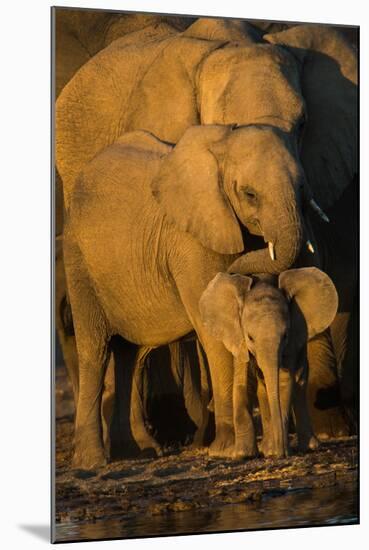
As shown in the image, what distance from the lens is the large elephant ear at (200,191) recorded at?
916 cm

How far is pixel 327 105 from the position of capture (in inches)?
378

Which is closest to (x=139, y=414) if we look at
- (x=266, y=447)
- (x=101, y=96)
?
(x=266, y=447)

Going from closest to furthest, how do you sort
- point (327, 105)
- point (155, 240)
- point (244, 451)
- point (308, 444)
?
point (244, 451) → point (155, 240) → point (308, 444) → point (327, 105)

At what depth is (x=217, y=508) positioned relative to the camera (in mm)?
9305

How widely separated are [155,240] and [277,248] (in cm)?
64

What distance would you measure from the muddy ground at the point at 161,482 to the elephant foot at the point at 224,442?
0.12ft

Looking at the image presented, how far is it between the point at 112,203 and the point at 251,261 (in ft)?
2.29

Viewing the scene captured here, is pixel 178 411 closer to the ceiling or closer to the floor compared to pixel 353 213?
closer to the floor

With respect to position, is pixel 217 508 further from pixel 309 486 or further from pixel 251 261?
pixel 251 261

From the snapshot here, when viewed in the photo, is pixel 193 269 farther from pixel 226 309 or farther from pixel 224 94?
pixel 224 94

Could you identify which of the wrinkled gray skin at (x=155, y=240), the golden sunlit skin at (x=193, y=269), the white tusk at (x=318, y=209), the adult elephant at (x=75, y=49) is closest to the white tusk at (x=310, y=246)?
→ the golden sunlit skin at (x=193, y=269)

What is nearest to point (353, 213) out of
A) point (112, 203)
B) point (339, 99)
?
point (339, 99)

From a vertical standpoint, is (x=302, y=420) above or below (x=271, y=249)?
below

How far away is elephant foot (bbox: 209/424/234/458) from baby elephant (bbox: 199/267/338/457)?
0.03 m
